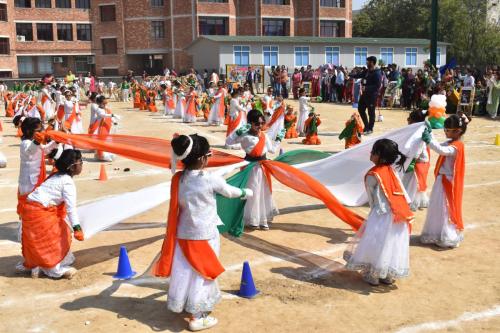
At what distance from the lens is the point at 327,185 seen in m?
8.42

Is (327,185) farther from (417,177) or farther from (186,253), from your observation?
(186,253)

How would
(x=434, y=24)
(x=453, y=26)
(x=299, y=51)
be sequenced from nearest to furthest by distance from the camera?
(x=434, y=24)
(x=299, y=51)
(x=453, y=26)

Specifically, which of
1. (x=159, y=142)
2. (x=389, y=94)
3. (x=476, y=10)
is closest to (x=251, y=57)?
(x=389, y=94)

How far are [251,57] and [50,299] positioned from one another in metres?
38.2

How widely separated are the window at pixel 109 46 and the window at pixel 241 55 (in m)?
21.3

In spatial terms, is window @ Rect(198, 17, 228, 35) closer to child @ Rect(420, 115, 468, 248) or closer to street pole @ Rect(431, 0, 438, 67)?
street pole @ Rect(431, 0, 438, 67)

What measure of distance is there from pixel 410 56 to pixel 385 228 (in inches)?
1760

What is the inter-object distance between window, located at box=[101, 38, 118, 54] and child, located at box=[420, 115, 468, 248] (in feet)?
182

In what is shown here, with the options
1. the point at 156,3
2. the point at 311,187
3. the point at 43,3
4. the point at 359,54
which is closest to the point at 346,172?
the point at 311,187

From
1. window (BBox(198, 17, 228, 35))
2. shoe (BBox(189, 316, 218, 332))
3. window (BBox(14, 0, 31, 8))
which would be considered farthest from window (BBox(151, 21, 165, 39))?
shoe (BBox(189, 316, 218, 332))

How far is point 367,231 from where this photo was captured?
5.88m

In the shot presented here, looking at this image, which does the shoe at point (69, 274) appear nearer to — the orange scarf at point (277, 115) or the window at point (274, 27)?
the orange scarf at point (277, 115)

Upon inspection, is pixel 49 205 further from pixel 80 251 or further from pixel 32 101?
pixel 32 101

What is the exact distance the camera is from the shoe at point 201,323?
16.1ft
